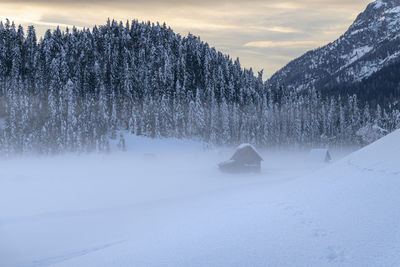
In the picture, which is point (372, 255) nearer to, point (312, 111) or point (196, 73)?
point (196, 73)

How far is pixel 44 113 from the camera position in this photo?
7456cm

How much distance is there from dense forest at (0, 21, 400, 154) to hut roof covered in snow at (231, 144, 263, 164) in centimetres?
2835

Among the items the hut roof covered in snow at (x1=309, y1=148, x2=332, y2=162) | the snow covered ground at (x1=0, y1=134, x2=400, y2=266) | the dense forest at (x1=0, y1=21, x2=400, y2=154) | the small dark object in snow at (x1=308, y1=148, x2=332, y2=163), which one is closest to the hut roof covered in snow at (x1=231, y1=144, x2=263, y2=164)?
the small dark object in snow at (x1=308, y1=148, x2=332, y2=163)

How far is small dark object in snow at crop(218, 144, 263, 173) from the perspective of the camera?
184ft

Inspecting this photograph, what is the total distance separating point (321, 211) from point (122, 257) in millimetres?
5879

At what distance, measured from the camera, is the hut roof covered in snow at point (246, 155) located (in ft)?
186

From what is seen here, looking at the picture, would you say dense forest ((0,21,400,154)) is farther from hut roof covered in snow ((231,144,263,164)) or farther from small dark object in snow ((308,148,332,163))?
hut roof covered in snow ((231,144,263,164))

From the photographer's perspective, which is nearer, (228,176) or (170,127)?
(228,176)

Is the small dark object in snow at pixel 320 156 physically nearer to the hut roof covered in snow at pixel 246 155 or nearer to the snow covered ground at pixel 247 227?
the hut roof covered in snow at pixel 246 155

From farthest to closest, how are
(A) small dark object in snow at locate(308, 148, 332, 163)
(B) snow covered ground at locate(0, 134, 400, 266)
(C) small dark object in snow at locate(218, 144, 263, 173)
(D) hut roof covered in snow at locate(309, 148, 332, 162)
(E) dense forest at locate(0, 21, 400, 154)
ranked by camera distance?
(E) dense forest at locate(0, 21, 400, 154), (D) hut roof covered in snow at locate(309, 148, 332, 162), (A) small dark object in snow at locate(308, 148, 332, 163), (C) small dark object in snow at locate(218, 144, 263, 173), (B) snow covered ground at locate(0, 134, 400, 266)

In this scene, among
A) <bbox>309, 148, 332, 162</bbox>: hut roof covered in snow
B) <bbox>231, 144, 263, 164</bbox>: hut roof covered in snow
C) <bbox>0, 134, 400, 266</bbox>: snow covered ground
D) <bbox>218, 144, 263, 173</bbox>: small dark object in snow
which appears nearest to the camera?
<bbox>0, 134, 400, 266</bbox>: snow covered ground

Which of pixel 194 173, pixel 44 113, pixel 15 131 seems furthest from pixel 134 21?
pixel 194 173

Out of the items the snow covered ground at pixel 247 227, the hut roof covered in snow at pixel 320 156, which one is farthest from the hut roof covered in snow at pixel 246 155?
the snow covered ground at pixel 247 227

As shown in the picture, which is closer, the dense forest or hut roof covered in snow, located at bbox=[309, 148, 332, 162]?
hut roof covered in snow, located at bbox=[309, 148, 332, 162]
